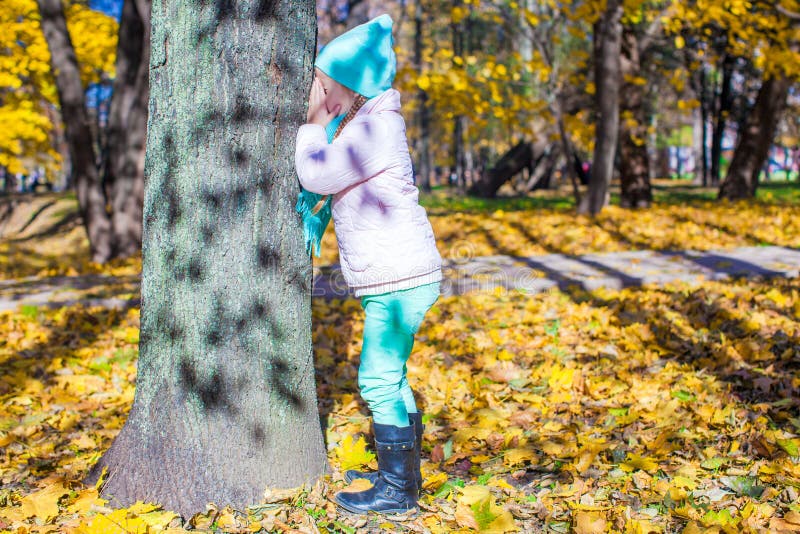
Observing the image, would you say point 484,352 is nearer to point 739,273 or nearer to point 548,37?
point 739,273

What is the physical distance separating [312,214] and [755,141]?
1355 cm

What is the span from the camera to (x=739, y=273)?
254 inches

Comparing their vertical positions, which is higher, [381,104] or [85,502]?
[381,104]

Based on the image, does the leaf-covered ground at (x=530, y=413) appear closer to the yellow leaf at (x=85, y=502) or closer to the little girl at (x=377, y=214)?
the yellow leaf at (x=85, y=502)

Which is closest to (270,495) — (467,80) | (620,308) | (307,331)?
(307,331)

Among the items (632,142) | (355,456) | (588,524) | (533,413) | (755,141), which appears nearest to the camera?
(588,524)

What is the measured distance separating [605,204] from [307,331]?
32.3 feet

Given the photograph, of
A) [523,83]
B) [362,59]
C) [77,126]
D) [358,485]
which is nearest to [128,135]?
[77,126]

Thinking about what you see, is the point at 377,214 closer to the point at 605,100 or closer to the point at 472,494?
the point at 472,494

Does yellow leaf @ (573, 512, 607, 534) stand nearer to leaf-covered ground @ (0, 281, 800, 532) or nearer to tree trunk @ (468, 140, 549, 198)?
leaf-covered ground @ (0, 281, 800, 532)

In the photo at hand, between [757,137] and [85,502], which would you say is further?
[757,137]

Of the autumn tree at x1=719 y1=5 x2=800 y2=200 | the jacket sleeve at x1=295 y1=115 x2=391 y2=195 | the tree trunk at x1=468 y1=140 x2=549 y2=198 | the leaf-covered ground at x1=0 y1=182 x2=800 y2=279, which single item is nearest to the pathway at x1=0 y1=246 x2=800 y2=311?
the leaf-covered ground at x1=0 y1=182 x2=800 y2=279

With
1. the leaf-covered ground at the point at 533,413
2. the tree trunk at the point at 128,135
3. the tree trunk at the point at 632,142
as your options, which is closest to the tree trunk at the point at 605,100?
the tree trunk at the point at 632,142

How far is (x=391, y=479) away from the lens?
268 cm
